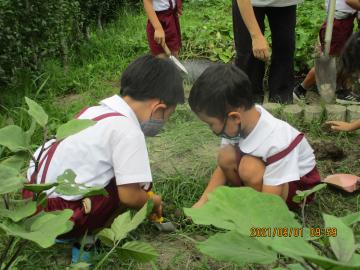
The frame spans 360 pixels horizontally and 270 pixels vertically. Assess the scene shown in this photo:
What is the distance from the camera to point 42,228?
801 millimetres

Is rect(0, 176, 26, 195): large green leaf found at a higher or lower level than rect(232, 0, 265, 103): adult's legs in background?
higher

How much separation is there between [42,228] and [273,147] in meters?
1.42

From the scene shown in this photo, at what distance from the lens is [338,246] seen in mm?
672

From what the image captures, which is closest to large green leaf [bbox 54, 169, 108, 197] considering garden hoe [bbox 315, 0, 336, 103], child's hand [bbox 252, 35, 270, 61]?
child's hand [bbox 252, 35, 270, 61]

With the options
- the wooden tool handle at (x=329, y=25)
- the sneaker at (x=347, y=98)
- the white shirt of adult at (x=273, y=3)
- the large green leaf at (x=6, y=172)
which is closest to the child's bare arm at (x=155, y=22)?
the white shirt of adult at (x=273, y=3)

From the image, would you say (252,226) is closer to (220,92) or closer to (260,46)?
(220,92)

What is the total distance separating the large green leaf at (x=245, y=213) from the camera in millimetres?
680

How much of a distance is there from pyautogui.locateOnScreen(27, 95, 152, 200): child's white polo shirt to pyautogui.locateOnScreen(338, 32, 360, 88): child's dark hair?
1.38m

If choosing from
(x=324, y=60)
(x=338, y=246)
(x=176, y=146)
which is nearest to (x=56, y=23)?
(x=176, y=146)

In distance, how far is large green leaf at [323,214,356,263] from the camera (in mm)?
653

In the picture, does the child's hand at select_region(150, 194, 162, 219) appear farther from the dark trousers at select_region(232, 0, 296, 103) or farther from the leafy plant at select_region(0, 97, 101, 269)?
the dark trousers at select_region(232, 0, 296, 103)

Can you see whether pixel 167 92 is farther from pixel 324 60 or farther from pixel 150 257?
pixel 324 60

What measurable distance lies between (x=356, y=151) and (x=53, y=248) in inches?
70.7

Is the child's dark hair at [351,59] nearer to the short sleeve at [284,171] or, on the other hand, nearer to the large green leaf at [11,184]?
the short sleeve at [284,171]
